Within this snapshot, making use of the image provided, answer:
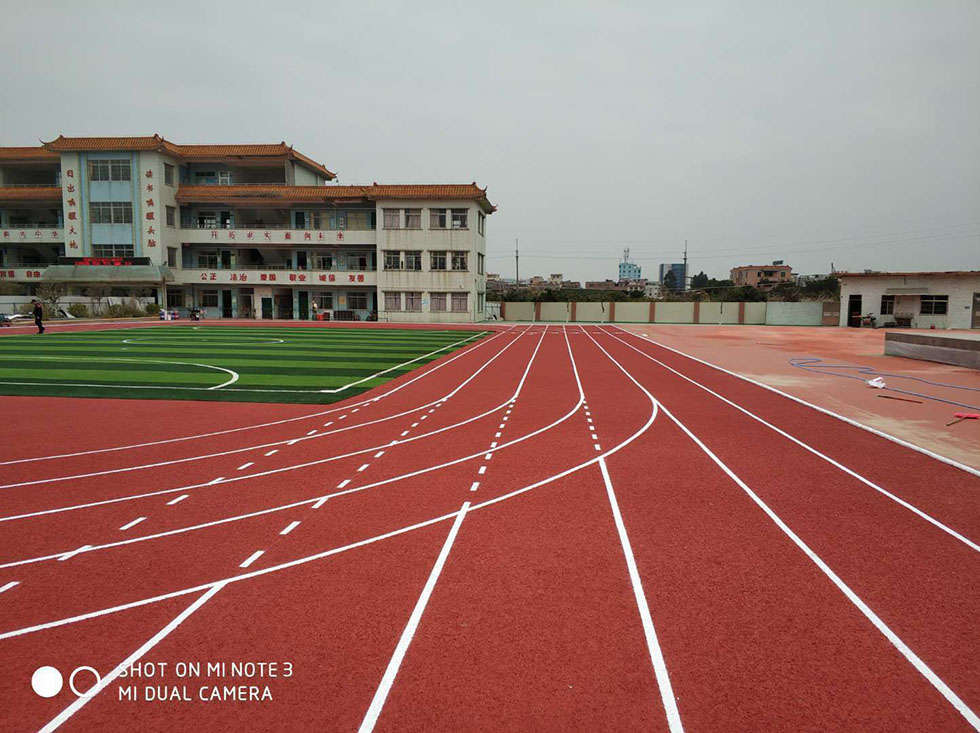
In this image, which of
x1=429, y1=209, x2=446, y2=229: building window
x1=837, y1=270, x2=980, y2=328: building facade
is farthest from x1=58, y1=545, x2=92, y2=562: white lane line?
x1=837, y1=270, x2=980, y2=328: building facade

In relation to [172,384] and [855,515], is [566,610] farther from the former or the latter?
[172,384]

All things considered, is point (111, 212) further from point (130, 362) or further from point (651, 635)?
point (651, 635)

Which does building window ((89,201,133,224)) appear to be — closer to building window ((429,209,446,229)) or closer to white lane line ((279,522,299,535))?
building window ((429,209,446,229))

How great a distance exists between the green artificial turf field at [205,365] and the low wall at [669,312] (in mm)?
32193

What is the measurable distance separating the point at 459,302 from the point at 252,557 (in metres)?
48.0

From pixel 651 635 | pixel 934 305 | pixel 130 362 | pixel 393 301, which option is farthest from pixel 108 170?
pixel 934 305

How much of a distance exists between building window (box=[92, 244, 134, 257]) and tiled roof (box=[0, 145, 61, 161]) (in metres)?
9.56

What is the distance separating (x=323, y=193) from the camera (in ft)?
174

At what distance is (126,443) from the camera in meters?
9.59

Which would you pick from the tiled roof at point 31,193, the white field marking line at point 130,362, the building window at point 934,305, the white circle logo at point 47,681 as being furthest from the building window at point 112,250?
the building window at point 934,305

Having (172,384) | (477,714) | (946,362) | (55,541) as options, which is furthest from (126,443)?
(946,362)

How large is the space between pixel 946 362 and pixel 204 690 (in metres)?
26.7

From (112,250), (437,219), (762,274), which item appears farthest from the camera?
(762,274)

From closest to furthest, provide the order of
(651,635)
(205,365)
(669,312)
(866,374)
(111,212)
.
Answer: (651,635), (866,374), (205,365), (111,212), (669,312)
